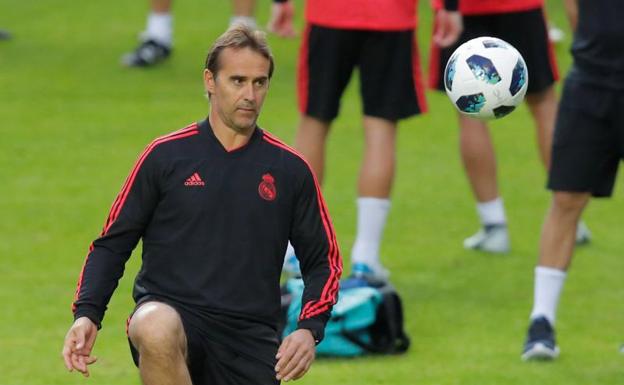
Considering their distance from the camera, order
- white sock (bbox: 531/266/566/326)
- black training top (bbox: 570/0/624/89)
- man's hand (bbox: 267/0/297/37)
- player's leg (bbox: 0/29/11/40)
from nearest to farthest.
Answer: black training top (bbox: 570/0/624/89), white sock (bbox: 531/266/566/326), man's hand (bbox: 267/0/297/37), player's leg (bbox: 0/29/11/40)

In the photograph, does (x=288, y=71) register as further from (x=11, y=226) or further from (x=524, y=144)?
(x=11, y=226)

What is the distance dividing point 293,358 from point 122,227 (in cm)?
76

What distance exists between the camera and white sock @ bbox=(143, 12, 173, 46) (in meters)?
12.3

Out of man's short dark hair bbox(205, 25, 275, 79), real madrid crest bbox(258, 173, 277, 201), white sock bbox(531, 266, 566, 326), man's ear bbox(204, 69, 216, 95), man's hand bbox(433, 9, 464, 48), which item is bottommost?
white sock bbox(531, 266, 566, 326)

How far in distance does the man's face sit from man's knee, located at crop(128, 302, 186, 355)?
688 mm

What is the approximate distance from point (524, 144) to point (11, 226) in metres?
3.96

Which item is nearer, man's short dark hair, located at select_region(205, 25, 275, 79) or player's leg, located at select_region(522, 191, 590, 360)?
man's short dark hair, located at select_region(205, 25, 275, 79)

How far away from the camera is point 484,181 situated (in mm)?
8547

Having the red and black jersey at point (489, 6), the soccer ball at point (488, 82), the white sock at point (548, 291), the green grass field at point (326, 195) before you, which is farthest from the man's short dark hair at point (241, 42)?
the red and black jersey at point (489, 6)

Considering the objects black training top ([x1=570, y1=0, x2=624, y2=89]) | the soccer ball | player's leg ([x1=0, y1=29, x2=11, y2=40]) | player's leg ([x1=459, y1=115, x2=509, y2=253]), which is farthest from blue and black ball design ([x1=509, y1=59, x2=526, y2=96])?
player's leg ([x1=0, y1=29, x2=11, y2=40])

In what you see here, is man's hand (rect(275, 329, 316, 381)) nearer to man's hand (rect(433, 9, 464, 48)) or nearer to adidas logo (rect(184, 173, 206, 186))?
adidas logo (rect(184, 173, 206, 186))

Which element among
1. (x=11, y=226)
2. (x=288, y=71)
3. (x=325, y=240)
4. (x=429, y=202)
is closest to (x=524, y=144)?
(x=429, y=202)

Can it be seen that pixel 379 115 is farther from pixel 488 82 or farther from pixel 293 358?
pixel 293 358

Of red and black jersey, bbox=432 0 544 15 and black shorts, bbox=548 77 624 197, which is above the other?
red and black jersey, bbox=432 0 544 15
